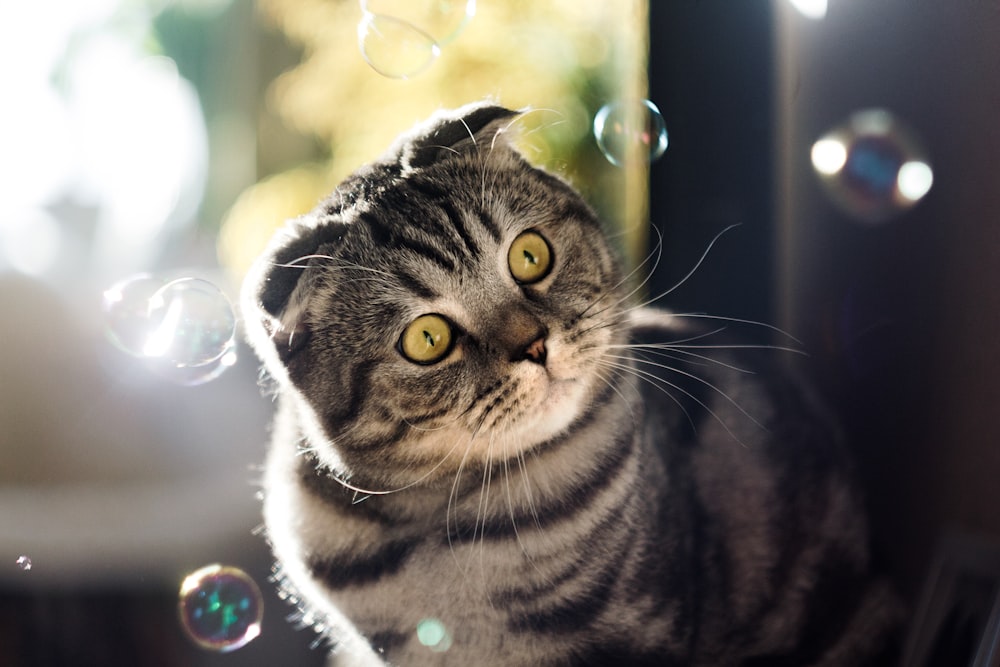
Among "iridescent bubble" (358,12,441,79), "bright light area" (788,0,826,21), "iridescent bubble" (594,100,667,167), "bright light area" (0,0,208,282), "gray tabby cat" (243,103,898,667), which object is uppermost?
"bright light area" (0,0,208,282)

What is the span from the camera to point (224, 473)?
→ 1.50 metres

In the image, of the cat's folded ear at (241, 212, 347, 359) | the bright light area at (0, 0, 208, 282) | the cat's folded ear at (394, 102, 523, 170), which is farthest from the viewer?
the bright light area at (0, 0, 208, 282)

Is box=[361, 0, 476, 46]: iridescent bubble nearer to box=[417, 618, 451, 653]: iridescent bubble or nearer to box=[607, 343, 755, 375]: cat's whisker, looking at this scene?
box=[607, 343, 755, 375]: cat's whisker

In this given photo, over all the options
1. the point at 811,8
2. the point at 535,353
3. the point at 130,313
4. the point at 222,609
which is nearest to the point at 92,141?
the point at 130,313

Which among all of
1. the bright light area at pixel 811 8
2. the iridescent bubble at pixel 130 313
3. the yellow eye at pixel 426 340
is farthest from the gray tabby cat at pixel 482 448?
the bright light area at pixel 811 8

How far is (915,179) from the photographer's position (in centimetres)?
121

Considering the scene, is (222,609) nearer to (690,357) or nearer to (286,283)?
(286,283)

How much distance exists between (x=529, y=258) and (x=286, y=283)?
0.30 metres

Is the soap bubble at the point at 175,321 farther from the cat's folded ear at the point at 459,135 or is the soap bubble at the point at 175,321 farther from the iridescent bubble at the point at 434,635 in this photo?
the iridescent bubble at the point at 434,635

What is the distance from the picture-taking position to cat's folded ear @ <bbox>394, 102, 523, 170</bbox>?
0.98 m

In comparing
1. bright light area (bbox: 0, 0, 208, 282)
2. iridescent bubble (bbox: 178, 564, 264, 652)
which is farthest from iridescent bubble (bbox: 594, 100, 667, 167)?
bright light area (bbox: 0, 0, 208, 282)

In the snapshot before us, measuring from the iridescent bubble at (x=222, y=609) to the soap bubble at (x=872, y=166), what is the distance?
1212 millimetres

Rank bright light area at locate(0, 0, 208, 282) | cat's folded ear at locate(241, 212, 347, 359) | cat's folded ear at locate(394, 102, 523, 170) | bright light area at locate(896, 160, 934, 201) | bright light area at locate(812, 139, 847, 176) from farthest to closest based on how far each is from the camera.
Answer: bright light area at locate(0, 0, 208, 282)
bright light area at locate(812, 139, 847, 176)
bright light area at locate(896, 160, 934, 201)
cat's folded ear at locate(394, 102, 523, 170)
cat's folded ear at locate(241, 212, 347, 359)

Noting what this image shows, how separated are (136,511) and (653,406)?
104 centimetres
